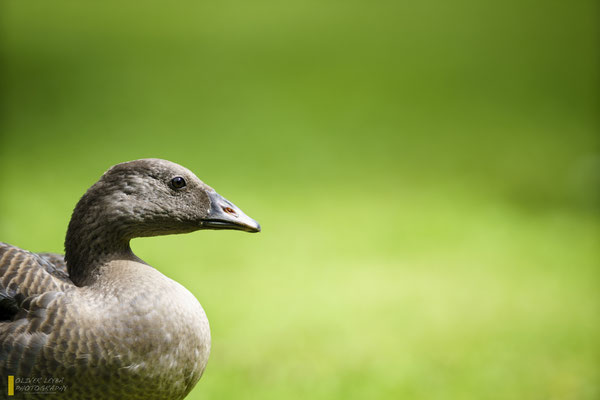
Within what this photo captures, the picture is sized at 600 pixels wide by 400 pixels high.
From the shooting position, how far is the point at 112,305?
2.60 ft

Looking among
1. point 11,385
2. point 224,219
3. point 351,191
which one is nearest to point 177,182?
point 224,219

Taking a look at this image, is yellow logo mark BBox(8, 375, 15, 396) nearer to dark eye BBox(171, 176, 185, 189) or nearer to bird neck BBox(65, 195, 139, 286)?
bird neck BBox(65, 195, 139, 286)

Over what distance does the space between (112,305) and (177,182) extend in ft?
0.56

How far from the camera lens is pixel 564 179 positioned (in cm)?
273

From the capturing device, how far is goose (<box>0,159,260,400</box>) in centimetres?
77

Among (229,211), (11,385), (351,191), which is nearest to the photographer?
(11,385)

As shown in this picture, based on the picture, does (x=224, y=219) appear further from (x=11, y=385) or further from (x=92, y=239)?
(x=11, y=385)

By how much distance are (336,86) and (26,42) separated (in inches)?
55.2

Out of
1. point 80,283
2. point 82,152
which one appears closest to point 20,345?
point 80,283

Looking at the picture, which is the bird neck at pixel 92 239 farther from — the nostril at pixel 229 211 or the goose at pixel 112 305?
the nostril at pixel 229 211

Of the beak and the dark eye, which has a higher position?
the dark eye

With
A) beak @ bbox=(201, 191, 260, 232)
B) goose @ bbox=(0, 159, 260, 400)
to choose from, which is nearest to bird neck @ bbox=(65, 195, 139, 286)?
goose @ bbox=(0, 159, 260, 400)

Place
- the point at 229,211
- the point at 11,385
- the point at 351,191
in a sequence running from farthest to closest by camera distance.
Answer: the point at 351,191, the point at 229,211, the point at 11,385

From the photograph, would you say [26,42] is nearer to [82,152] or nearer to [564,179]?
[82,152]
